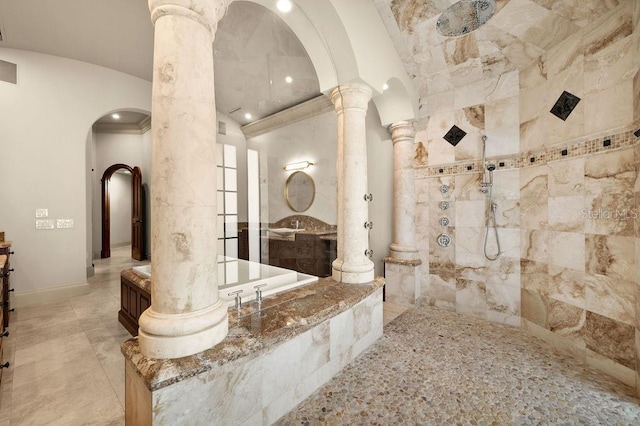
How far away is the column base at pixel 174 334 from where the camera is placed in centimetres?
113

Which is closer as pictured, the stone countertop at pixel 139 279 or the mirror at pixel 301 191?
the stone countertop at pixel 139 279

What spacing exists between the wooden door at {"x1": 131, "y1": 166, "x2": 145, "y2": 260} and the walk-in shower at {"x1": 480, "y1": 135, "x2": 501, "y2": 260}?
21.7 ft

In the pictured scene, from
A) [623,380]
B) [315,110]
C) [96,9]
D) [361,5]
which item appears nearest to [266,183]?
[315,110]

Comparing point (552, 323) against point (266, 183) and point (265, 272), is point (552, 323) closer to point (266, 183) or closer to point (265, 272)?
point (265, 272)

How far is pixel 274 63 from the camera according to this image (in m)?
2.74

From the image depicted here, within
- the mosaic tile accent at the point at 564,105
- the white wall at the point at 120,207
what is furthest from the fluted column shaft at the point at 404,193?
the white wall at the point at 120,207

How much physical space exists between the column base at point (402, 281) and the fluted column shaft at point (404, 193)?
11 cm

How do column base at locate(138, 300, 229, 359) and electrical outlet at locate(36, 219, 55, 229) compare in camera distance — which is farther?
electrical outlet at locate(36, 219, 55, 229)

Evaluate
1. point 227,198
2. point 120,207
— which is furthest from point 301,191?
point 120,207

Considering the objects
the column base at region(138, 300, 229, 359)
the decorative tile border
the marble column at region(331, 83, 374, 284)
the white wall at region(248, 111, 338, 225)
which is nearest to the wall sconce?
the white wall at region(248, 111, 338, 225)

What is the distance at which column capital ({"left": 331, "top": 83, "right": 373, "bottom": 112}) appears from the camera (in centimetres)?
239

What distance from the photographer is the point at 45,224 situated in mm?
3400

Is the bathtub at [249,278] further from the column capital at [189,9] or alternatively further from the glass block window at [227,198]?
the column capital at [189,9]

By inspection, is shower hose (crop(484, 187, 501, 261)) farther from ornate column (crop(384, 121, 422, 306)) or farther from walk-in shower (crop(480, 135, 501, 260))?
ornate column (crop(384, 121, 422, 306))
